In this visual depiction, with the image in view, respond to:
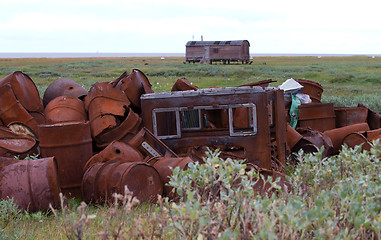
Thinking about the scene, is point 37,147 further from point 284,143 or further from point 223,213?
point 223,213

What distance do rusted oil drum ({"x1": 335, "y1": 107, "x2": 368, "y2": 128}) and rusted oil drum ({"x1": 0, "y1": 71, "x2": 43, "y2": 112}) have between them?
5.06 m

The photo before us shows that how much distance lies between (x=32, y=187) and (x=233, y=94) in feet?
8.93

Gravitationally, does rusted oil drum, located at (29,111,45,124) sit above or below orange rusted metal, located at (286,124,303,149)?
above

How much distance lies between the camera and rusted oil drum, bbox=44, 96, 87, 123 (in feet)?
21.0

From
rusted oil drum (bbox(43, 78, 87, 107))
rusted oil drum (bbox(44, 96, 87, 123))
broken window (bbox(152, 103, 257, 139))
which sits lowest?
broken window (bbox(152, 103, 257, 139))

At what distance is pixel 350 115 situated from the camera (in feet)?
25.8

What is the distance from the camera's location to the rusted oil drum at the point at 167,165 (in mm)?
4891

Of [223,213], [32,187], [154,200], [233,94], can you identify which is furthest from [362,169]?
[32,187]

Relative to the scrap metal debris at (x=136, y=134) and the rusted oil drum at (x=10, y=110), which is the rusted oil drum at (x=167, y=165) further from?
the rusted oil drum at (x=10, y=110)

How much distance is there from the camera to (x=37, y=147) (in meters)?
5.81

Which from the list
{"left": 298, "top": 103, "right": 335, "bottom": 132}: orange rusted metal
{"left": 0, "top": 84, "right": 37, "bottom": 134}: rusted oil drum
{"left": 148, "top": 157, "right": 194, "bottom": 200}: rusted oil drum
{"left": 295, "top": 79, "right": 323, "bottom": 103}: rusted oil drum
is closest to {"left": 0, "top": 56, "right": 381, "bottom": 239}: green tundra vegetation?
{"left": 148, "top": 157, "right": 194, "bottom": 200}: rusted oil drum

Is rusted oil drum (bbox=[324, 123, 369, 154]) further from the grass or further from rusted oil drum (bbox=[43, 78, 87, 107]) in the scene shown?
rusted oil drum (bbox=[43, 78, 87, 107])

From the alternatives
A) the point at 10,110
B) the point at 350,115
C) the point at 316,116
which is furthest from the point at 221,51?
the point at 10,110

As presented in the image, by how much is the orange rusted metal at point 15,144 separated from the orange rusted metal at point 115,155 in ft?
2.82
